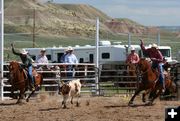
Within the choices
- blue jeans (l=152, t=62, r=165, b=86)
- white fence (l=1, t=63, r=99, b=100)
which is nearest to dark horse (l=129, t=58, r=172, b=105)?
blue jeans (l=152, t=62, r=165, b=86)

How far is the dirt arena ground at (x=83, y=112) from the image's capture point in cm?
1342

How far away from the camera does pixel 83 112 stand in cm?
1461

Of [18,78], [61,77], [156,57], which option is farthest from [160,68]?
[61,77]

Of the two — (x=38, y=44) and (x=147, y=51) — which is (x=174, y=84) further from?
(x=38, y=44)

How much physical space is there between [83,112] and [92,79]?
7.56 m

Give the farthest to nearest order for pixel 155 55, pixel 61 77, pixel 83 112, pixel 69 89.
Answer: pixel 61 77 → pixel 155 55 → pixel 69 89 → pixel 83 112

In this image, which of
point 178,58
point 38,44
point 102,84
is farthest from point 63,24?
point 102,84

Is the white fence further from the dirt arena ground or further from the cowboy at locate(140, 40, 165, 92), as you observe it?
the cowboy at locate(140, 40, 165, 92)

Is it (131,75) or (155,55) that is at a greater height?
(155,55)

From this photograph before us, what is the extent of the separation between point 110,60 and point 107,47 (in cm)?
72

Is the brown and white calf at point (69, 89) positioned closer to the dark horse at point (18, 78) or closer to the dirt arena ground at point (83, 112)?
the dirt arena ground at point (83, 112)

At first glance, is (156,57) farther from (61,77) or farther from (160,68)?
(61,77)

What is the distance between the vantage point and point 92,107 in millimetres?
15992

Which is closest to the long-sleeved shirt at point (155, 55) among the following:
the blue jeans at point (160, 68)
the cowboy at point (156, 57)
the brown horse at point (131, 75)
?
the cowboy at point (156, 57)
